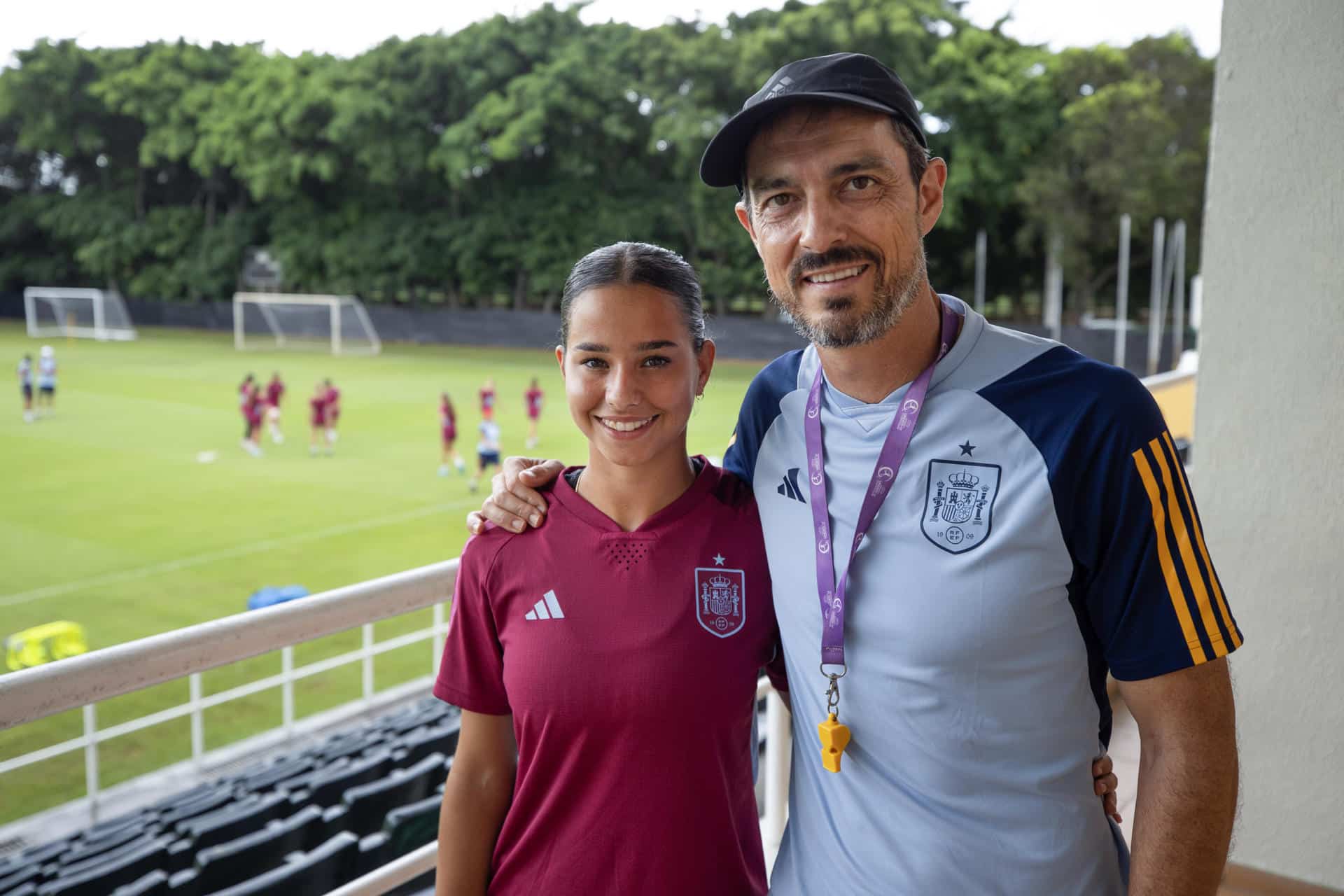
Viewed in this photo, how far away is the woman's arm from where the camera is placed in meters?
1.50

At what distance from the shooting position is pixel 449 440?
1933 cm

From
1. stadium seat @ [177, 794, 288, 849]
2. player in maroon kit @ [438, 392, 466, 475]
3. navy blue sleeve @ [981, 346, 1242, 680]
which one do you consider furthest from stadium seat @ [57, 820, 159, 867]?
player in maroon kit @ [438, 392, 466, 475]

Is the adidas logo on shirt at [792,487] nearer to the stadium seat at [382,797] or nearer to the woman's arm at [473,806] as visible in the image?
the woman's arm at [473,806]

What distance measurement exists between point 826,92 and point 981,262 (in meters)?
29.3

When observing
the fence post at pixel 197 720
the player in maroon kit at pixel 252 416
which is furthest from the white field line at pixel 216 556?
the fence post at pixel 197 720

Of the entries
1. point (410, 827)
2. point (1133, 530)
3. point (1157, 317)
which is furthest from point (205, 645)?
point (1157, 317)

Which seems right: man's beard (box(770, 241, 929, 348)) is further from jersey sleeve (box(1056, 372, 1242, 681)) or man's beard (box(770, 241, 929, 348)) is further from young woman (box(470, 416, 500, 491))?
young woman (box(470, 416, 500, 491))

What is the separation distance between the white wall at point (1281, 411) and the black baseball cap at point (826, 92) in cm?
144

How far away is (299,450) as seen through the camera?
21.8 m

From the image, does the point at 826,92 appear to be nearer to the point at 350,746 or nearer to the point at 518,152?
the point at 350,746

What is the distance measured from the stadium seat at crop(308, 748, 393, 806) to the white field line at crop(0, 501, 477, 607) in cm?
928

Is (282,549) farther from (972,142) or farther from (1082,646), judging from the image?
(972,142)

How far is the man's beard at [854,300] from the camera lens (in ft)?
4.56

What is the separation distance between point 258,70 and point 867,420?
153 ft
